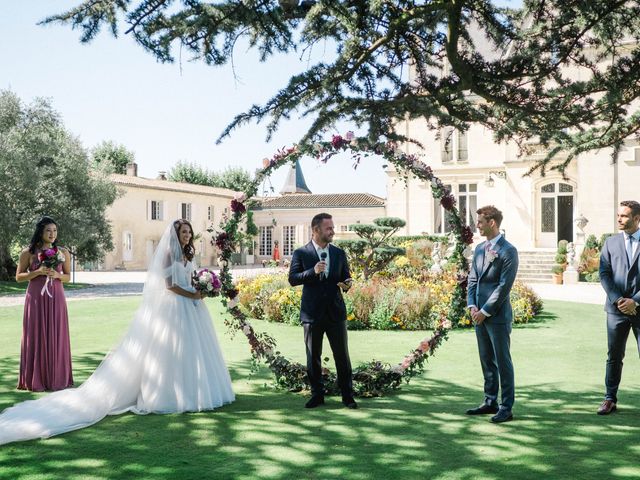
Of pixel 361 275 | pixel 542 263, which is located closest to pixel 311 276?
pixel 361 275

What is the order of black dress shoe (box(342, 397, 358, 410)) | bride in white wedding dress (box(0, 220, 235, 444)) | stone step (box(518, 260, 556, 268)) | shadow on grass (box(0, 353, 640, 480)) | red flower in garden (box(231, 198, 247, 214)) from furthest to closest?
stone step (box(518, 260, 556, 268)) → red flower in garden (box(231, 198, 247, 214)) → black dress shoe (box(342, 397, 358, 410)) → bride in white wedding dress (box(0, 220, 235, 444)) → shadow on grass (box(0, 353, 640, 480))

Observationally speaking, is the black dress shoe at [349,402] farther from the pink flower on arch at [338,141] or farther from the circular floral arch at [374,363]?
the pink flower on arch at [338,141]

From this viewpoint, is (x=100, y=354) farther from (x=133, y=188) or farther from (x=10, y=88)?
(x=133, y=188)

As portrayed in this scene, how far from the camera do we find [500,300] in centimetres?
596

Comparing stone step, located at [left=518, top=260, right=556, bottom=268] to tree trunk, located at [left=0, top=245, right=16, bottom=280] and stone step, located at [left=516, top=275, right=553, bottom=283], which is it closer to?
stone step, located at [left=516, top=275, right=553, bottom=283]

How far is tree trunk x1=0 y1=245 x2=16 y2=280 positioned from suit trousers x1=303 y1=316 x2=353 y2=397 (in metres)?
23.1

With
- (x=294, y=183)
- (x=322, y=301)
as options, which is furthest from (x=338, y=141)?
(x=294, y=183)

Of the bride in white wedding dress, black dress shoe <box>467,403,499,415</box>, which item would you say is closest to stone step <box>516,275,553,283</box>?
black dress shoe <box>467,403,499,415</box>

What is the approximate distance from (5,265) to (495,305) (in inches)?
1009

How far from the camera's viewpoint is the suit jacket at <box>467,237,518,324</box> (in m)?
5.96

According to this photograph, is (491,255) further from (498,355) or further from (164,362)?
(164,362)

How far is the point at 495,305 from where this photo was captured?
19.6ft

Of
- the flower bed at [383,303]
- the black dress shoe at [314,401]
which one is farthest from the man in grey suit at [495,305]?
the flower bed at [383,303]

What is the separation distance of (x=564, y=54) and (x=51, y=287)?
6227 millimetres
